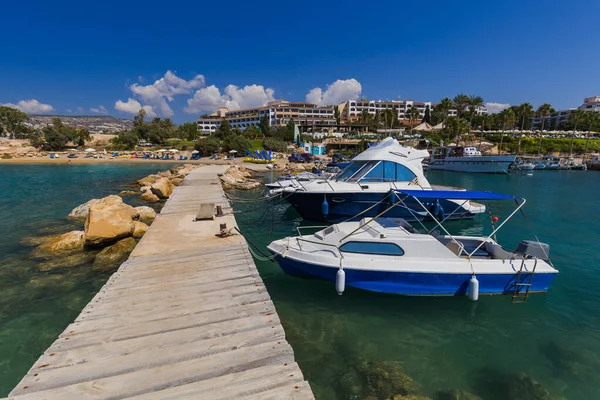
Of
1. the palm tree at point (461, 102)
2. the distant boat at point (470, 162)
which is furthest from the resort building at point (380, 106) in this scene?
the distant boat at point (470, 162)

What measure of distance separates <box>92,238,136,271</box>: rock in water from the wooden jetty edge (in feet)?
11.6

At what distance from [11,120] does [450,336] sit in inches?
5519

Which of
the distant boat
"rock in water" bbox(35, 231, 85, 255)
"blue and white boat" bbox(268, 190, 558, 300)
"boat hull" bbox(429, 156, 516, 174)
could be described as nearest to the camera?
"blue and white boat" bbox(268, 190, 558, 300)

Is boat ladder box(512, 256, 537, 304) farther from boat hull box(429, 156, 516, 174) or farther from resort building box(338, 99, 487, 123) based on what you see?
resort building box(338, 99, 487, 123)

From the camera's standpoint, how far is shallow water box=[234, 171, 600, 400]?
6.00 metres

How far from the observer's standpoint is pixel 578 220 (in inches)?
735

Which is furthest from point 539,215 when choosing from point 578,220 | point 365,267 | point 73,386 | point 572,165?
point 572,165

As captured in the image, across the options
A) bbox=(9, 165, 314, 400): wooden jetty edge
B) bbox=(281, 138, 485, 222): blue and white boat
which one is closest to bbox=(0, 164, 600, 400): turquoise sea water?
bbox=(9, 165, 314, 400): wooden jetty edge

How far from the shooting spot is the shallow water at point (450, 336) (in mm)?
6004

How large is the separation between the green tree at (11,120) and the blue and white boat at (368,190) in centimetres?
13010

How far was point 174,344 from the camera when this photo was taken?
4660 millimetres

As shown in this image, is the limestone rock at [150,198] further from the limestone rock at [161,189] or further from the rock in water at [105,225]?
the rock in water at [105,225]

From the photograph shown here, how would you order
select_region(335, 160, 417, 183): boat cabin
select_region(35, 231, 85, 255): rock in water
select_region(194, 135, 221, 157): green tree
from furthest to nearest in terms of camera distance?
select_region(194, 135, 221, 157): green tree, select_region(335, 160, 417, 183): boat cabin, select_region(35, 231, 85, 255): rock in water

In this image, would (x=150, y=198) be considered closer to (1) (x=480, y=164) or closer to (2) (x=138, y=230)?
(2) (x=138, y=230)
